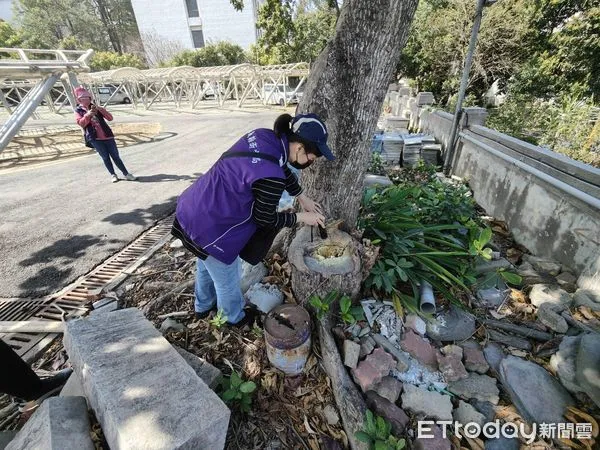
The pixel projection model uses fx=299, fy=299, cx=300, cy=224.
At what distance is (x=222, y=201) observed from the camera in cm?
207

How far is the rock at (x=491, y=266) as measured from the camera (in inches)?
119

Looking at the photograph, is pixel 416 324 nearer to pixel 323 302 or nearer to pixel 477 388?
pixel 477 388

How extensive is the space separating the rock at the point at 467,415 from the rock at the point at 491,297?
42.5 inches

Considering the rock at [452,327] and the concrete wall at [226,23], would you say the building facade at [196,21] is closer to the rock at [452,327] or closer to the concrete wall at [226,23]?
the concrete wall at [226,23]

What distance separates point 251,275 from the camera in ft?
10.0

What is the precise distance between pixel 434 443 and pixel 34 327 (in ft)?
11.7

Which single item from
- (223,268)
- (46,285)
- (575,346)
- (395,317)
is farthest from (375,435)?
(46,285)

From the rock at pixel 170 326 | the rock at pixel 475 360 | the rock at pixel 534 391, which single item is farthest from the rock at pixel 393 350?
the rock at pixel 170 326

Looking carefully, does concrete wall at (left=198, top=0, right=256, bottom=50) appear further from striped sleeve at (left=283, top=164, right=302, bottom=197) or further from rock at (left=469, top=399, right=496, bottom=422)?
rock at (left=469, top=399, right=496, bottom=422)

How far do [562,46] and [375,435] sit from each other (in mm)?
11211

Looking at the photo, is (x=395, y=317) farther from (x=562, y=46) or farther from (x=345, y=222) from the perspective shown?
(x=562, y=46)

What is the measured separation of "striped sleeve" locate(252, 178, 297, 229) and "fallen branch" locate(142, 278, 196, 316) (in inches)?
59.1

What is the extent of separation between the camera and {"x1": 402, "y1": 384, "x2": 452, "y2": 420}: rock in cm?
204

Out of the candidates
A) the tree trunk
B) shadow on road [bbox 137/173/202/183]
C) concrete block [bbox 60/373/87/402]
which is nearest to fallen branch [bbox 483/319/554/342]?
the tree trunk
